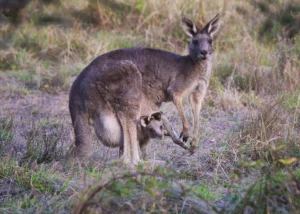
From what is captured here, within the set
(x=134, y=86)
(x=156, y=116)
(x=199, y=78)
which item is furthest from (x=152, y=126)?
(x=199, y=78)

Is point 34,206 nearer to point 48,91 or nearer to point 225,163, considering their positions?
point 225,163

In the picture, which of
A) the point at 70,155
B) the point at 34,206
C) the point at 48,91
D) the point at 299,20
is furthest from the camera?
the point at 48,91

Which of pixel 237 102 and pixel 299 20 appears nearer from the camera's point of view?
pixel 299 20

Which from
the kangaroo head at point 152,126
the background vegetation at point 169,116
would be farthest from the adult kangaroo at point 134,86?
the background vegetation at point 169,116

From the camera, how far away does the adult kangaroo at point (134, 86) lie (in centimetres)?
575

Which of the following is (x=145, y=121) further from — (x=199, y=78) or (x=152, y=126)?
(x=199, y=78)

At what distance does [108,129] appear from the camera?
5.75m

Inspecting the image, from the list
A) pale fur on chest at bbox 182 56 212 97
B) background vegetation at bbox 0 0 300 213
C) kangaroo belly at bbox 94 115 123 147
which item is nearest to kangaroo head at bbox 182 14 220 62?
pale fur on chest at bbox 182 56 212 97

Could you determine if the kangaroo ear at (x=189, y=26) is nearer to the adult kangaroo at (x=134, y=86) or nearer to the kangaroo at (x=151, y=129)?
the adult kangaroo at (x=134, y=86)

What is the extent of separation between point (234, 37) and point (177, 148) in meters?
5.01

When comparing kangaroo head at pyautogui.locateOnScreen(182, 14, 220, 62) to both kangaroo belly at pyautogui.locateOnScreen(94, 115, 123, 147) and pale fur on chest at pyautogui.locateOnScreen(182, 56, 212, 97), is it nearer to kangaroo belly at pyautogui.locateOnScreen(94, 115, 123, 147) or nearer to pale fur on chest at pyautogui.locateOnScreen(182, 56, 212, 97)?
pale fur on chest at pyautogui.locateOnScreen(182, 56, 212, 97)

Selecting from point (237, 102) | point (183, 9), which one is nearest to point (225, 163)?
point (237, 102)

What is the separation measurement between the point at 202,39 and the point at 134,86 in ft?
3.61

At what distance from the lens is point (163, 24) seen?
447 inches
